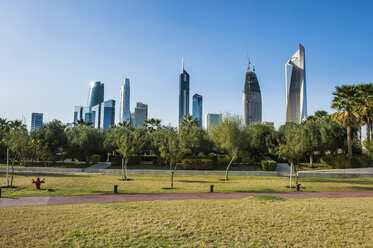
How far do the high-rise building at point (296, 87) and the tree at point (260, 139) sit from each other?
151m

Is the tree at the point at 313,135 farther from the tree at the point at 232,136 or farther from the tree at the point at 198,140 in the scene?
the tree at the point at 198,140

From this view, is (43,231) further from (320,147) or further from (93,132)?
(320,147)

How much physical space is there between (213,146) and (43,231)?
35.5m

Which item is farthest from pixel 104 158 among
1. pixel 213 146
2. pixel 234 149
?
pixel 234 149

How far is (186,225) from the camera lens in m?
9.81

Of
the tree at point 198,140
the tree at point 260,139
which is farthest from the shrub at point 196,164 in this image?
the tree at point 260,139

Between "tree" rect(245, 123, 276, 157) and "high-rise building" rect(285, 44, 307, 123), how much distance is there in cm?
15120

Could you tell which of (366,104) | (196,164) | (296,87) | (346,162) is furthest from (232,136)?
(296,87)

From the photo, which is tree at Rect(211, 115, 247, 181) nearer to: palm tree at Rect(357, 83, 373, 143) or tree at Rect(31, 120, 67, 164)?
palm tree at Rect(357, 83, 373, 143)

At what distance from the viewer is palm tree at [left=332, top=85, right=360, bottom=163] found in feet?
116

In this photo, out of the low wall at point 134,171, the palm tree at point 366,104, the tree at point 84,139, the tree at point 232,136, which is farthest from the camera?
the tree at point 84,139

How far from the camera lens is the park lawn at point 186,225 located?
8.02m

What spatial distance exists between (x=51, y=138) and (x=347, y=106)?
4301 cm

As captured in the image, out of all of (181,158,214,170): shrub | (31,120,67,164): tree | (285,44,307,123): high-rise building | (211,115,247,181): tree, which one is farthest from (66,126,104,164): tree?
(285,44,307,123): high-rise building
